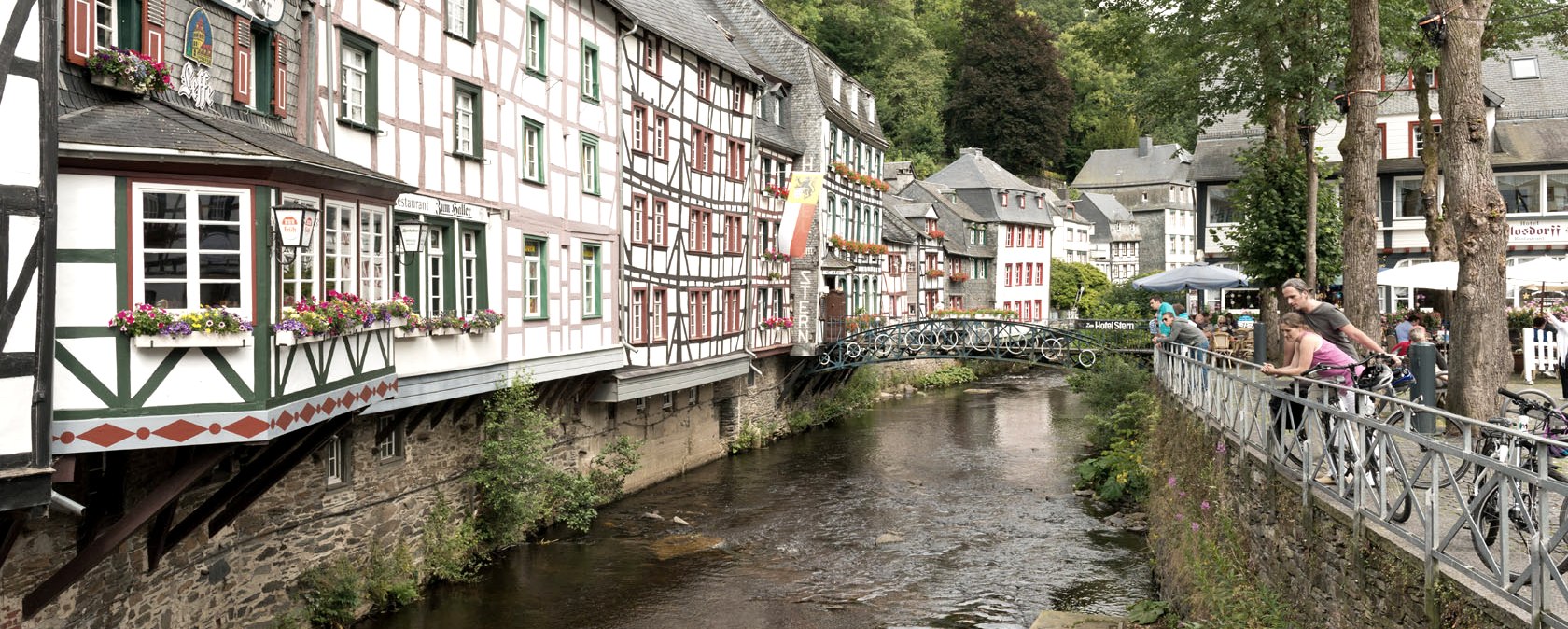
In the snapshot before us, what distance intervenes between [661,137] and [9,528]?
16527 mm

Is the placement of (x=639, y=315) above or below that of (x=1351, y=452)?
above

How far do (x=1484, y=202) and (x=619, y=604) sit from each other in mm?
10724

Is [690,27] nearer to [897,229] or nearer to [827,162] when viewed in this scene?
[827,162]

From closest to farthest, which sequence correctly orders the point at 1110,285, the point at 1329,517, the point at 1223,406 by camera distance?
the point at 1329,517, the point at 1223,406, the point at 1110,285

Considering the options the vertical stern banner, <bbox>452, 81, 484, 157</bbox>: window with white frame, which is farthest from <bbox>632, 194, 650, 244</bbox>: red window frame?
the vertical stern banner

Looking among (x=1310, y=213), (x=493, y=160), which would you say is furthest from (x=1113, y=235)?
(x=493, y=160)

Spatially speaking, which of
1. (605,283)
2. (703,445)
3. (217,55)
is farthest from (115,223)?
(703,445)

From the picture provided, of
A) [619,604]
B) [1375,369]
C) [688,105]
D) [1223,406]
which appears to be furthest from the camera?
[688,105]

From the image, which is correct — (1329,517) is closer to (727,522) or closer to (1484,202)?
(1484,202)

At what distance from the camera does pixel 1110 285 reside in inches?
2677

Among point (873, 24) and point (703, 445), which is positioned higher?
point (873, 24)

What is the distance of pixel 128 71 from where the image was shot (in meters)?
10.5

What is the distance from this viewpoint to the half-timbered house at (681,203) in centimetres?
2339

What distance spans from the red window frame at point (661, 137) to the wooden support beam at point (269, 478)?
12.5 m
